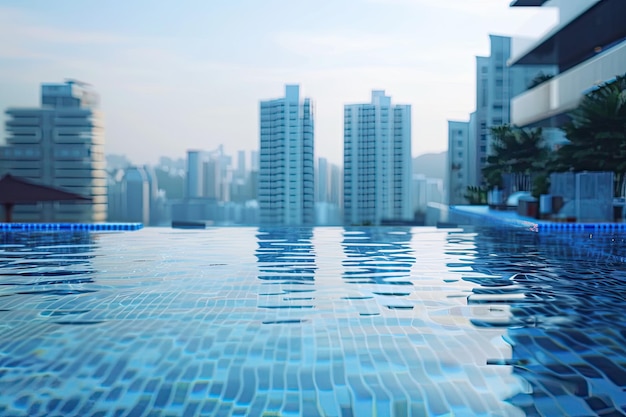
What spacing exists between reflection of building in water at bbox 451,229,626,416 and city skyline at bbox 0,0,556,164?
15014mm

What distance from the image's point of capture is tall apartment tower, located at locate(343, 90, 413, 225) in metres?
41.0

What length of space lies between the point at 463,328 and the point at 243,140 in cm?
2942

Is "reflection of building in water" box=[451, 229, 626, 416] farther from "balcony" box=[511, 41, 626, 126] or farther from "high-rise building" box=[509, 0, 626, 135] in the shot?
"high-rise building" box=[509, 0, 626, 135]

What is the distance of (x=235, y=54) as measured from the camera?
85.6ft

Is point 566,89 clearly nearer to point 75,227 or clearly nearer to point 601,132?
point 601,132

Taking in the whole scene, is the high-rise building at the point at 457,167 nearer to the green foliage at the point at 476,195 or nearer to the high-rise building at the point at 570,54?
the green foliage at the point at 476,195

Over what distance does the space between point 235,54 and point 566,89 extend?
12.9 m

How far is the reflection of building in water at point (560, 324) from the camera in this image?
292 cm

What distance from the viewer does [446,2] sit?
20.1 metres

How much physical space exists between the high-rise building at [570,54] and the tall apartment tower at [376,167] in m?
15.6

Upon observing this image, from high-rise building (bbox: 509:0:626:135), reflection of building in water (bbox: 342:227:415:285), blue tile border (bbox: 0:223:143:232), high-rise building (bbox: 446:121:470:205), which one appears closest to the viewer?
reflection of building in water (bbox: 342:227:415:285)

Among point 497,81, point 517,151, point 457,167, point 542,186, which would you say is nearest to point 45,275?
point 542,186

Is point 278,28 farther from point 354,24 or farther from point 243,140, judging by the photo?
point 243,140

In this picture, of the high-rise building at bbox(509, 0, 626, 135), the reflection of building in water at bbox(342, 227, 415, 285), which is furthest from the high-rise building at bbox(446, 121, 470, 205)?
the reflection of building in water at bbox(342, 227, 415, 285)
